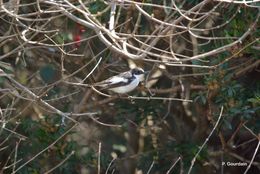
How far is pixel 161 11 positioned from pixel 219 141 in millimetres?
1551

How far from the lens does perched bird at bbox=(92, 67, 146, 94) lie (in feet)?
19.1

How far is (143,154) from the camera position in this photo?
21.2 feet

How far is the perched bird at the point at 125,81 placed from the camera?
19.1ft

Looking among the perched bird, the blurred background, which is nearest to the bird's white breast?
the perched bird

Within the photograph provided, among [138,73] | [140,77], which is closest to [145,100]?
[140,77]

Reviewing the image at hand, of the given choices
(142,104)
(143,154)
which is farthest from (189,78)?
(143,154)

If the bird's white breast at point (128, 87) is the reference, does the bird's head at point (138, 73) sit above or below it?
above

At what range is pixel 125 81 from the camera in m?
5.83

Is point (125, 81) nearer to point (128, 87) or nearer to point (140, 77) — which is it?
point (128, 87)

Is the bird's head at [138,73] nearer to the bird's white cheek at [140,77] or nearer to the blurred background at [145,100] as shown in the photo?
the bird's white cheek at [140,77]

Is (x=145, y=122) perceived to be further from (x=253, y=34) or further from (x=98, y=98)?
(x=253, y=34)

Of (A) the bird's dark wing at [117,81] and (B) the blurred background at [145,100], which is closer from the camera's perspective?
(B) the blurred background at [145,100]

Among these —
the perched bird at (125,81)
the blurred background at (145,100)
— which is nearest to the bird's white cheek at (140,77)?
the perched bird at (125,81)

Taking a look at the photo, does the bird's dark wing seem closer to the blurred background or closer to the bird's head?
the bird's head
